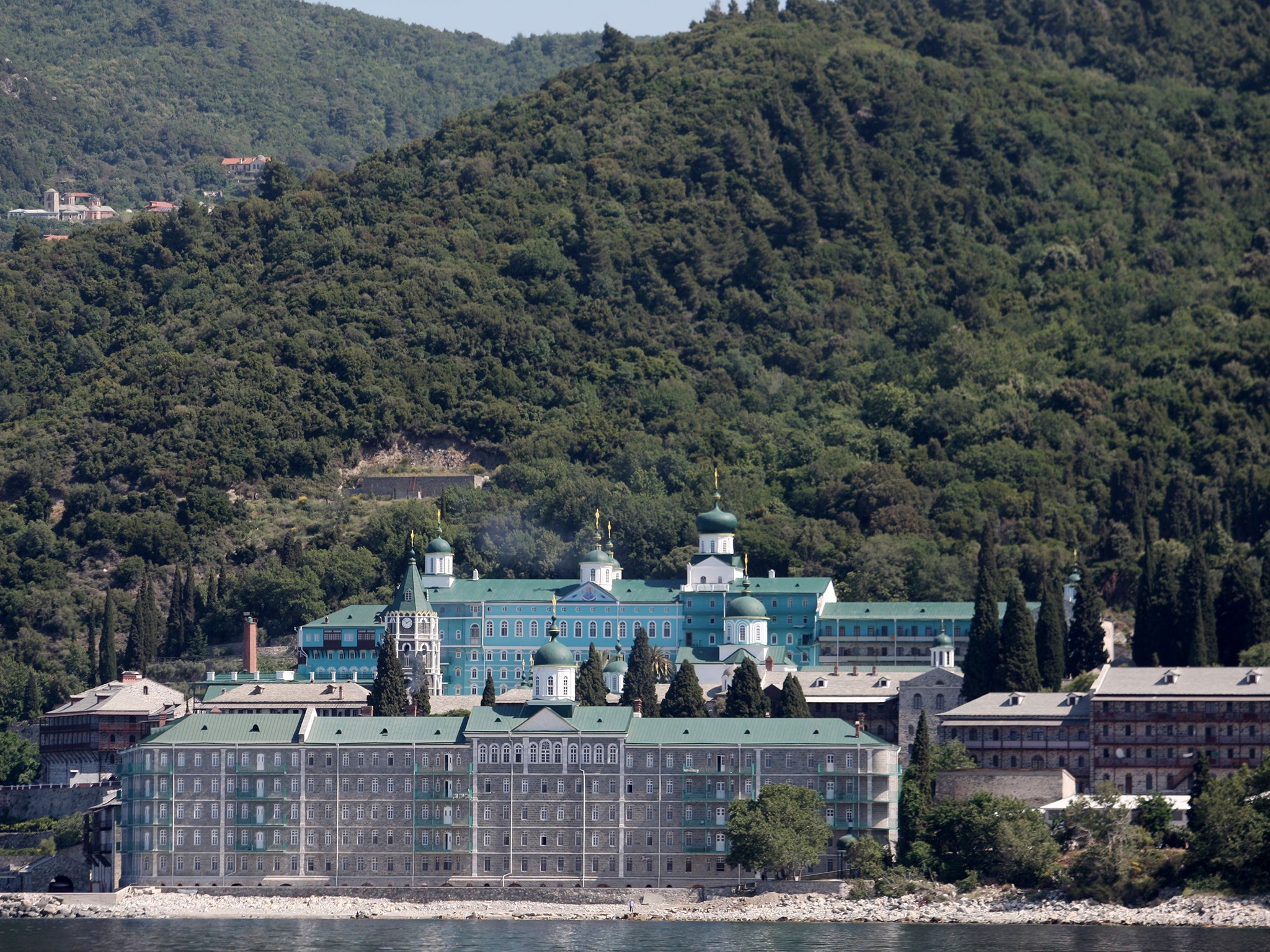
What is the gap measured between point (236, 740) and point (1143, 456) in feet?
214

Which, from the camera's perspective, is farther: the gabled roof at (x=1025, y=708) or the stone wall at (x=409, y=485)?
the stone wall at (x=409, y=485)

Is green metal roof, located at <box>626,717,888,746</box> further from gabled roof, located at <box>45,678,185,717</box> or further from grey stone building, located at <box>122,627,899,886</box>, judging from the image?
gabled roof, located at <box>45,678,185,717</box>

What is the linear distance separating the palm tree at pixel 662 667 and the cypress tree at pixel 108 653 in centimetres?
2521

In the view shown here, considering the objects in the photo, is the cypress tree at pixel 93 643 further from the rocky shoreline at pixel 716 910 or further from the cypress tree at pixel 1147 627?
the cypress tree at pixel 1147 627

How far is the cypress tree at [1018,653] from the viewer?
11712 cm

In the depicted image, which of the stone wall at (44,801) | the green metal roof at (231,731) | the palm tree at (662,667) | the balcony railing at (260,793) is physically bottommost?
the stone wall at (44,801)

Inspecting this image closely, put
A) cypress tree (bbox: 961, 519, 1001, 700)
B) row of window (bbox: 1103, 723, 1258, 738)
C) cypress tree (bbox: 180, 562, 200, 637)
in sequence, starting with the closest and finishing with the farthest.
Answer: row of window (bbox: 1103, 723, 1258, 738) → cypress tree (bbox: 961, 519, 1001, 700) → cypress tree (bbox: 180, 562, 200, 637)

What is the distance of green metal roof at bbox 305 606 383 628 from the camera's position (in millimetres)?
135750

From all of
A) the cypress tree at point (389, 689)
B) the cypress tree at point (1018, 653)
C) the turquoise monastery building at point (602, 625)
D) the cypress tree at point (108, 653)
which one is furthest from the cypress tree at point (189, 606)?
the cypress tree at point (1018, 653)

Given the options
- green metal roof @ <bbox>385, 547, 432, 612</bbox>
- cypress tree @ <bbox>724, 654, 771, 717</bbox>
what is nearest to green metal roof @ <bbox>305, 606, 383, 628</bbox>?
green metal roof @ <bbox>385, 547, 432, 612</bbox>

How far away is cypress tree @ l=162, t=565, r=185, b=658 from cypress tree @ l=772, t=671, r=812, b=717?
3715cm

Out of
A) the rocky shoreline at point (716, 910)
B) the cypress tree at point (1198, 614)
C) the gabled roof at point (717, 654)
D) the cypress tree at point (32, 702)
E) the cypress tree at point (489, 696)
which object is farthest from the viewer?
the cypress tree at point (32, 702)

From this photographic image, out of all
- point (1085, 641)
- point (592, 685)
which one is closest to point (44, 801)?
point (592, 685)

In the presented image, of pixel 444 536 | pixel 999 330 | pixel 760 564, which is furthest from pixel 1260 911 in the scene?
pixel 999 330
